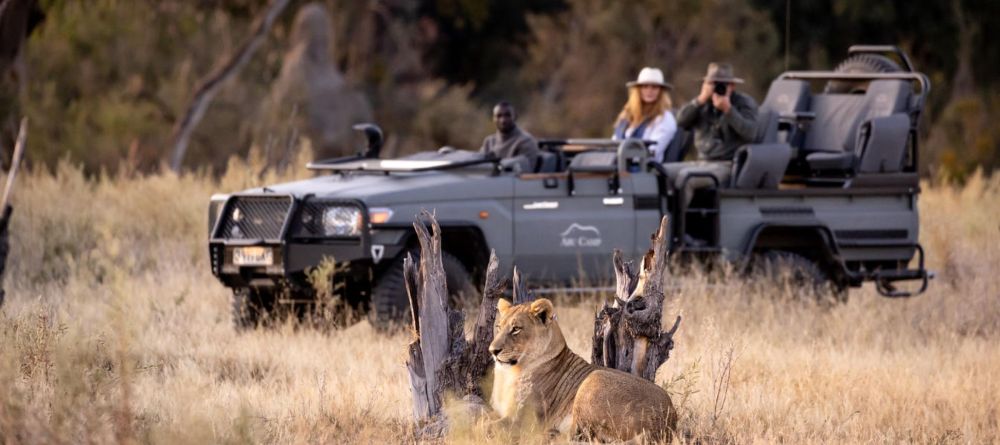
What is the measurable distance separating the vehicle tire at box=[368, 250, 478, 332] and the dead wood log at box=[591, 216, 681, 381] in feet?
11.1

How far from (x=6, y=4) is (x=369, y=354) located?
11.4 m

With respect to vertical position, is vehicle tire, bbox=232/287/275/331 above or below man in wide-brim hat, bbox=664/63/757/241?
below

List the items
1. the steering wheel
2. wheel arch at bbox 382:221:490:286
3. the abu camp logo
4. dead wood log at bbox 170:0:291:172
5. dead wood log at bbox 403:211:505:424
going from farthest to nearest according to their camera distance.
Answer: dead wood log at bbox 170:0:291:172
the steering wheel
the abu camp logo
wheel arch at bbox 382:221:490:286
dead wood log at bbox 403:211:505:424

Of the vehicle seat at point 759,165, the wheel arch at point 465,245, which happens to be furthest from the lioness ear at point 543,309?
the vehicle seat at point 759,165

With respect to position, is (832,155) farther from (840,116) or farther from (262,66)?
(262,66)

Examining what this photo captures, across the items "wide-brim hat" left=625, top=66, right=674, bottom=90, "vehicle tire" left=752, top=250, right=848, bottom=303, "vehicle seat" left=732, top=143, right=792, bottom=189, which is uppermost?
"wide-brim hat" left=625, top=66, right=674, bottom=90

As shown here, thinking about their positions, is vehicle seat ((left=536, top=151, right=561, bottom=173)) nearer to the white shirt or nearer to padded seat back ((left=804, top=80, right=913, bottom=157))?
the white shirt

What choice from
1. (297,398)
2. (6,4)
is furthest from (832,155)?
(6,4)

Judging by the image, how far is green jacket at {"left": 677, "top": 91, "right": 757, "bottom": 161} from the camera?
13.1 m

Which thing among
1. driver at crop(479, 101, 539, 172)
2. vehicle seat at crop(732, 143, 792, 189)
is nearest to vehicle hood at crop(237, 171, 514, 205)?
driver at crop(479, 101, 539, 172)

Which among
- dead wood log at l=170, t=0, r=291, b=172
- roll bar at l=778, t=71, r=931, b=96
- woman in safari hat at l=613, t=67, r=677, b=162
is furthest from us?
dead wood log at l=170, t=0, r=291, b=172

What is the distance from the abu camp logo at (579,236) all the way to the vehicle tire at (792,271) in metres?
1.50

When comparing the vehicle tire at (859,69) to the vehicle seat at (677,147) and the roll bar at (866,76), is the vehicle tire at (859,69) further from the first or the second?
the vehicle seat at (677,147)

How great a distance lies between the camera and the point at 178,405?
7.80 meters
